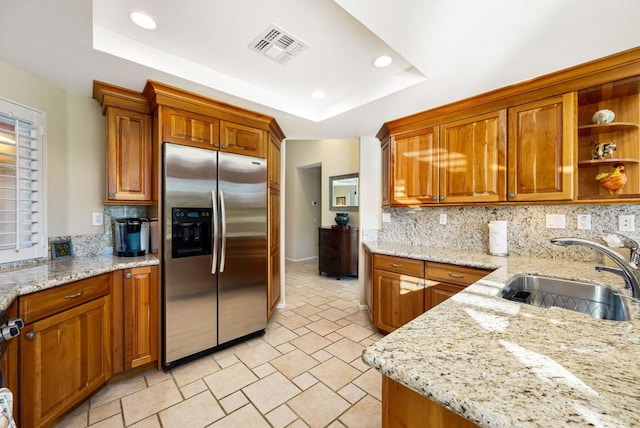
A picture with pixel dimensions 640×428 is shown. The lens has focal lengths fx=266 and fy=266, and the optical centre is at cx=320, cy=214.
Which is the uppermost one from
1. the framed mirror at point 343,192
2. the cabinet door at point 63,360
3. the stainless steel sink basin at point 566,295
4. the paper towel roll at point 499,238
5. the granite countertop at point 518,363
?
the framed mirror at point 343,192

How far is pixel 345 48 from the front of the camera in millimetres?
1784

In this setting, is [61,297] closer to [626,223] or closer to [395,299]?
[395,299]

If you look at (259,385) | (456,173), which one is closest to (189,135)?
(259,385)

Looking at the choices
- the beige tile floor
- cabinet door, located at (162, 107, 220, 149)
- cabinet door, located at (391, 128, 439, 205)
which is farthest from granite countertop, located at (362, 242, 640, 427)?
cabinet door, located at (162, 107, 220, 149)

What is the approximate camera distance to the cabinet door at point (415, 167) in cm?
253

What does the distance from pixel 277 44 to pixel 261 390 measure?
237 cm

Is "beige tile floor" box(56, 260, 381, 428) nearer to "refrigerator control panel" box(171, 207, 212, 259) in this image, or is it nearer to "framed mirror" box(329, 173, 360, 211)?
"refrigerator control panel" box(171, 207, 212, 259)

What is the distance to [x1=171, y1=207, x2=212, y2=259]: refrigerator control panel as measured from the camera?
209 cm

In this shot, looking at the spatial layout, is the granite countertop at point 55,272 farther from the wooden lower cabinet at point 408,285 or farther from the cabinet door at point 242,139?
the wooden lower cabinet at point 408,285

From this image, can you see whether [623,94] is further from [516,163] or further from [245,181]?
[245,181]

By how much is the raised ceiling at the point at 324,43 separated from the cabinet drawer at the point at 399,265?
4.59ft

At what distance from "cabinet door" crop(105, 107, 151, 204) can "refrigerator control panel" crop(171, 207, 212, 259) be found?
1.34 feet

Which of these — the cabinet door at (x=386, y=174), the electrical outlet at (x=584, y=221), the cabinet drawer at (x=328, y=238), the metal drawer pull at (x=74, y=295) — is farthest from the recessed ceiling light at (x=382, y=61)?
the cabinet drawer at (x=328, y=238)

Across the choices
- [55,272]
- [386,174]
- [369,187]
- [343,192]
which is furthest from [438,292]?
[343,192]
